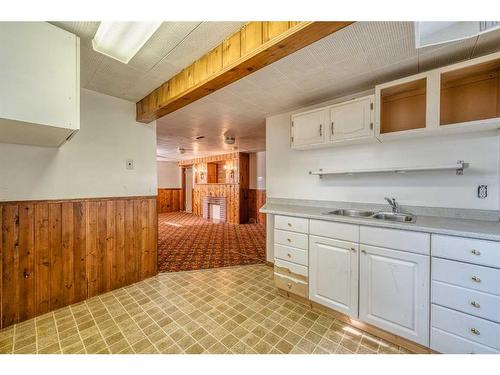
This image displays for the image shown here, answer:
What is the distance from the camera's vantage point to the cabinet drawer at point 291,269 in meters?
2.08

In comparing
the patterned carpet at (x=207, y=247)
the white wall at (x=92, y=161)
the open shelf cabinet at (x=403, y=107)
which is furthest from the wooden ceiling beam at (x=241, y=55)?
the patterned carpet at (x=207, y=247)

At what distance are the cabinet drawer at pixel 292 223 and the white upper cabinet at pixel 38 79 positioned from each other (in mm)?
1882

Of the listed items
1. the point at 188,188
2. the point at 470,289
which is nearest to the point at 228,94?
the point at 470,289

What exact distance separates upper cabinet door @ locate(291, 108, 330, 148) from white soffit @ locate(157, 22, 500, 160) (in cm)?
24

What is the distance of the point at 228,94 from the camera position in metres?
2.38

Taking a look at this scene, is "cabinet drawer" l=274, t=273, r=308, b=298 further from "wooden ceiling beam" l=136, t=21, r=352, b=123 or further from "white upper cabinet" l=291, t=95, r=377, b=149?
"wooden ceiling beam" l=136, t=21, r=352, b=123

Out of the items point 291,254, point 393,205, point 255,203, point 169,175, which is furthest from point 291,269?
point 169,175

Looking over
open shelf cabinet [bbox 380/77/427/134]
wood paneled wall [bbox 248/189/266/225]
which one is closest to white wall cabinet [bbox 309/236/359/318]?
open shelf cabinet [bbox 380/77/427/134]

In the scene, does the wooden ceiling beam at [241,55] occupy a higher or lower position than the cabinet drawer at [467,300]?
higher

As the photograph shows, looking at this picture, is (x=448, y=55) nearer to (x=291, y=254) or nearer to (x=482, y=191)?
(x=482, y=191)

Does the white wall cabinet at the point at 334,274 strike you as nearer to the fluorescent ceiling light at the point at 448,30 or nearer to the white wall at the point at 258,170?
the fluorescent ceiling light at the point at 448,30

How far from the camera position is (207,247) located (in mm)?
4027
